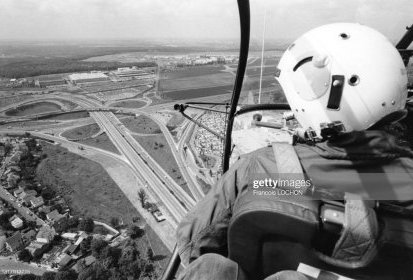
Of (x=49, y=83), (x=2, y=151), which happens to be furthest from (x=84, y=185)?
(x=49, y=83)

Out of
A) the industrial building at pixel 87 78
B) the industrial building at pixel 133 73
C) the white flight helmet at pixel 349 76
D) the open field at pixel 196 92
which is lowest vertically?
the open field at pixel 196 92

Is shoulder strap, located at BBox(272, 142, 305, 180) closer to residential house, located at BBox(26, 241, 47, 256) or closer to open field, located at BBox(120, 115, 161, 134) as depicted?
residential house, located at BBox(26, 241, 47, 256)

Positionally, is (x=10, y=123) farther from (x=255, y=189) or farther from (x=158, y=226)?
(x=255, y=189)

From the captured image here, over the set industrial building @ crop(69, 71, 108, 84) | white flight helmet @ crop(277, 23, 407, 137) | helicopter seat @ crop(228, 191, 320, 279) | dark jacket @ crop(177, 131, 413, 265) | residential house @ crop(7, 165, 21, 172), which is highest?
white flight helmet @ crop(277, 23, 407, 137)

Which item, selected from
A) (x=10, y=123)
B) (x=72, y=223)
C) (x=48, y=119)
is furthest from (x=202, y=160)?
(x=10, y=123)

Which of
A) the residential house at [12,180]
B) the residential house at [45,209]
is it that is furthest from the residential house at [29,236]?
the residential house at [12,180]

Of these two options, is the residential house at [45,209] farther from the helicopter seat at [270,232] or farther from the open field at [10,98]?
the open field at [10,98]

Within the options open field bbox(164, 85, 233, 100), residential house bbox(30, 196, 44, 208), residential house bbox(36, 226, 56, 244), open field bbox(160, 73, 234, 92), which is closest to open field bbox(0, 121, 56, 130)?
open field bbox(164, 85, 233, 100)
